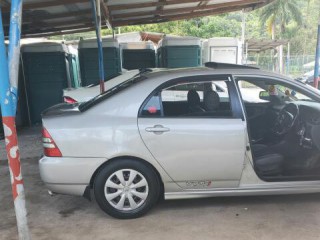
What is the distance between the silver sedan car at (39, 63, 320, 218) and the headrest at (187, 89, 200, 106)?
0.83 feet

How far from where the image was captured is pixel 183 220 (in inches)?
147

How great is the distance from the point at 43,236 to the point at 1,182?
193cm

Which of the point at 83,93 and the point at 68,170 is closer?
the point at 68,170

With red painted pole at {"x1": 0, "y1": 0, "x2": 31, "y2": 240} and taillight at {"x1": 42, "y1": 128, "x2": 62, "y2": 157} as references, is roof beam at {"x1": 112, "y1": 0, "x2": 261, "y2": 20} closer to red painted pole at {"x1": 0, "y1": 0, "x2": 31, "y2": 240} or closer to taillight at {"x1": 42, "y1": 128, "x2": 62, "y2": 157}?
taillight at {"x1": 42, "y1": 128, "x2": 62, "y2": 157}

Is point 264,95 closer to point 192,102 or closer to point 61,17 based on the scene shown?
point 192,102

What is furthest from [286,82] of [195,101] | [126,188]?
[126,188]

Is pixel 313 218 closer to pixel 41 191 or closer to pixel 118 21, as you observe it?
pixel 41 191

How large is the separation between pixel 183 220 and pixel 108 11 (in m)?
7.34

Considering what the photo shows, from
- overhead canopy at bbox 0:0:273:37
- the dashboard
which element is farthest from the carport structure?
the dashboard

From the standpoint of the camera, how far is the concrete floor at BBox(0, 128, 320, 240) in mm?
3451

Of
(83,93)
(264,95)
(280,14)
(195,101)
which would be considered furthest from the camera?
(280,14)

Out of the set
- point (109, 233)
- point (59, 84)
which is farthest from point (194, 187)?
point (59, 84)

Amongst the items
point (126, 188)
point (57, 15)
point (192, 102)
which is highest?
point (57, 15)

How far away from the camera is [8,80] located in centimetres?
256
